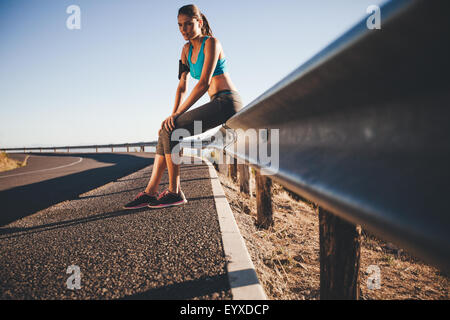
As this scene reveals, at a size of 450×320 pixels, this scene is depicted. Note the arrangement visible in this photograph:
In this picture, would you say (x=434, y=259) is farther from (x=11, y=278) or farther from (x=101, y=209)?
(x=101, y=209)

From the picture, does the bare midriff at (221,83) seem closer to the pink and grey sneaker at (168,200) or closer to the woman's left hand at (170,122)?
the woman's left hand at (170,122)

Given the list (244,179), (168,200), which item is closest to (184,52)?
(168,200)

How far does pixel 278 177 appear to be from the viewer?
1.15 meters

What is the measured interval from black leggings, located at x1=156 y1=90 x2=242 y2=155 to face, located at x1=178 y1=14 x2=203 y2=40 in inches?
32.2

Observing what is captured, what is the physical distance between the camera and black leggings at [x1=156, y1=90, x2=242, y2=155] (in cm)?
295

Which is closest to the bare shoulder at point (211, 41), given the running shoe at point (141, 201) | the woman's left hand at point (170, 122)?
the woman's left hand at point (170, 122)

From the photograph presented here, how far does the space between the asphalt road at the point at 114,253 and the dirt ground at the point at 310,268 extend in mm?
436

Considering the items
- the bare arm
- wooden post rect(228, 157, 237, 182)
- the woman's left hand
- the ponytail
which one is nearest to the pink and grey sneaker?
the woman's left hand

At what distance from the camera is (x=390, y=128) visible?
0.63 meters

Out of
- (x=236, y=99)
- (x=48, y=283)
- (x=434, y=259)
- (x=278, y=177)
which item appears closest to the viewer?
(x=434, y=259)

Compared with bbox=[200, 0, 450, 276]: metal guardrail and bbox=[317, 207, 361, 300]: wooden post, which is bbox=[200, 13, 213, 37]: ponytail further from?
bbox=[317, 207, 361, 300]: wooden post

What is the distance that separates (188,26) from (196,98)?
2.95ft
